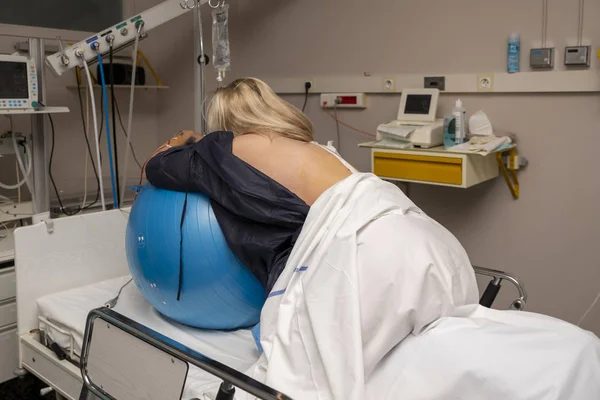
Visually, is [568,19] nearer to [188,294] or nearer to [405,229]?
[405,229]

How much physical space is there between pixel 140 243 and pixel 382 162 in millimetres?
1350

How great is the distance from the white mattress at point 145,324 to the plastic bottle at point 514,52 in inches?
69.2

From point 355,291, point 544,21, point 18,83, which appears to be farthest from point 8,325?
point 544,21

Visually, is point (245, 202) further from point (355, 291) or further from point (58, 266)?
point (58, 266)

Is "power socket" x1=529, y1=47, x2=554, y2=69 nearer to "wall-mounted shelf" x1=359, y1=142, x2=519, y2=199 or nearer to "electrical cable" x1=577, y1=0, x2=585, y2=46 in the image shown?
"electrical cable" x1=577, y1=0, x2=585, y2=46

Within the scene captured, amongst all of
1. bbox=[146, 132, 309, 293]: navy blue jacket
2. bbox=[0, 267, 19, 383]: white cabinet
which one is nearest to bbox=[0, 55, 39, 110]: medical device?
bbox=[0, 267, 19, 383]: white cabinet

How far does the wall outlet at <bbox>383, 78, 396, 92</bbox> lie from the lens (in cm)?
328

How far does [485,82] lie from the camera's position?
9.70 feet

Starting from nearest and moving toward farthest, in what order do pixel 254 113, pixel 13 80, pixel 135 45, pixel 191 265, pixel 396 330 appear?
pixel 396 330 < pixel 191 265 < pixel 254 113 < pixel 13 80 < pixel 135 45

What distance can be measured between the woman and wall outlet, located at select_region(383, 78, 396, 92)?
1498mm

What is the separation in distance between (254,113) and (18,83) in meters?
1.21

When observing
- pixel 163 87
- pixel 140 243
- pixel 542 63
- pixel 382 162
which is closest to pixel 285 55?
pixel 163 87

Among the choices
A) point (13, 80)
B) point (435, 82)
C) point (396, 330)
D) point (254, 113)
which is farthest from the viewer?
point (435, 82)

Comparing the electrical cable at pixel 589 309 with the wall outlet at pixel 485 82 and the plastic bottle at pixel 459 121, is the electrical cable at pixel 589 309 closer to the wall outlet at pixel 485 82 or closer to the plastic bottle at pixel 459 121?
the plastic bottle at pixel 459 121
